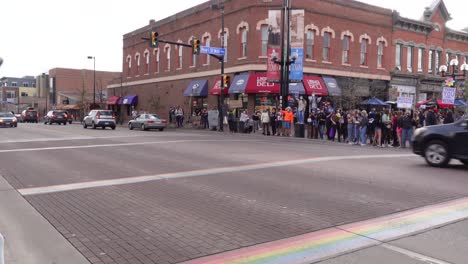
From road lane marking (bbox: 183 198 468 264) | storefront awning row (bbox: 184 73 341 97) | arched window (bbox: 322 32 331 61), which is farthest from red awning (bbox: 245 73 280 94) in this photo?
road lane marking (bbox: 183 198 468 264)

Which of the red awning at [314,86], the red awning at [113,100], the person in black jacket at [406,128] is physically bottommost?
the person in black jacket at [406,128]

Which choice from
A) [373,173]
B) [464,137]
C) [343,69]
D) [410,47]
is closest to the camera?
[373,173]

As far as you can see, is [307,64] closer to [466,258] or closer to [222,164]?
[222,164]

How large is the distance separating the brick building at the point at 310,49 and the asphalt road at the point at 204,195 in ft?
60.8

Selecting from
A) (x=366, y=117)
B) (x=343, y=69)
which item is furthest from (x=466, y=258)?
(x=343, y=69)

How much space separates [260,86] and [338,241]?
24.8 m

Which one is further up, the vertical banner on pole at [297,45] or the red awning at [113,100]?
the vertical banner on pole at [297,45]

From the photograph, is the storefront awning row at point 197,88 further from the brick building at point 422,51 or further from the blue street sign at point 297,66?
the brick building at point 422,51

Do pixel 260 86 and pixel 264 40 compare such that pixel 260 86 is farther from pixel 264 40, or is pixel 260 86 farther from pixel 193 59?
pixel 193 59

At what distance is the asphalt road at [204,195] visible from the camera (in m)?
5.22

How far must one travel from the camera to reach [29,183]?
29.2 feet

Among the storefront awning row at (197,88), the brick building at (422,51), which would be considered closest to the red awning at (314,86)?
the storefront awning row at (197,88)

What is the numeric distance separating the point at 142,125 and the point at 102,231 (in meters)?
26.9

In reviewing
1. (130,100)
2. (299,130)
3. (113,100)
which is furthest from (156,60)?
(299,130)
